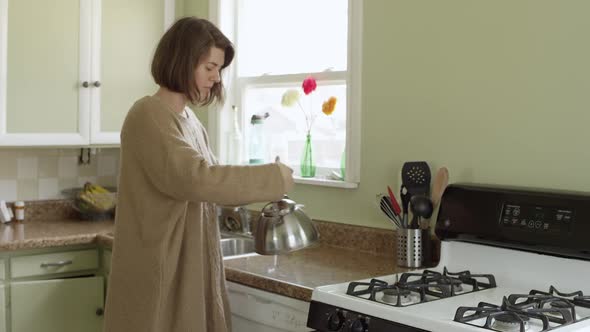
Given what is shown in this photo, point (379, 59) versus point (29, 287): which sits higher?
point (379, 59)

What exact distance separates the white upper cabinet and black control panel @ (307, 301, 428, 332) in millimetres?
1717

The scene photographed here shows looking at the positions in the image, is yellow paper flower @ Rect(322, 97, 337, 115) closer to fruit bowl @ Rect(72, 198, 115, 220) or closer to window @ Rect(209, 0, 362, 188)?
window @ Rect(209, 0, 362, 188)

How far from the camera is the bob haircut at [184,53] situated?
2.11 meters

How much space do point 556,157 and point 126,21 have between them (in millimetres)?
2076

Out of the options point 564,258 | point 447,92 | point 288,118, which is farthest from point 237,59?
point 564,258

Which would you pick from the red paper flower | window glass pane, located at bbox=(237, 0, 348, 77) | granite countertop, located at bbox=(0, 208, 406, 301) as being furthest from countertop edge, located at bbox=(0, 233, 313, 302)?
window glass pane, located at bbox=(237, 0, 348, 77)

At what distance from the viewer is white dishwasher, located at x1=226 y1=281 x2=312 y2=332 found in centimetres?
221

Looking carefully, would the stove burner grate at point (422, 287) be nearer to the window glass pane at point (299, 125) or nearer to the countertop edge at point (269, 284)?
the countertop edge at point (269, 284)

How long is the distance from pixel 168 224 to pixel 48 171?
181cm

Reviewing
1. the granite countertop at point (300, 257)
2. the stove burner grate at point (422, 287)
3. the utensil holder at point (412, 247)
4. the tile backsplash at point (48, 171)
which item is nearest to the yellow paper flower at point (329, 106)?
the granite countertop at point (300, 257)

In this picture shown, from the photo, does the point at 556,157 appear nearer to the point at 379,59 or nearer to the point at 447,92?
the point at 447,92

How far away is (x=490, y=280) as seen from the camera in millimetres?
2125

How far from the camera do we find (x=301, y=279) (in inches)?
89.7

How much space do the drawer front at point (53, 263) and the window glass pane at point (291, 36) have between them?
105 cm
